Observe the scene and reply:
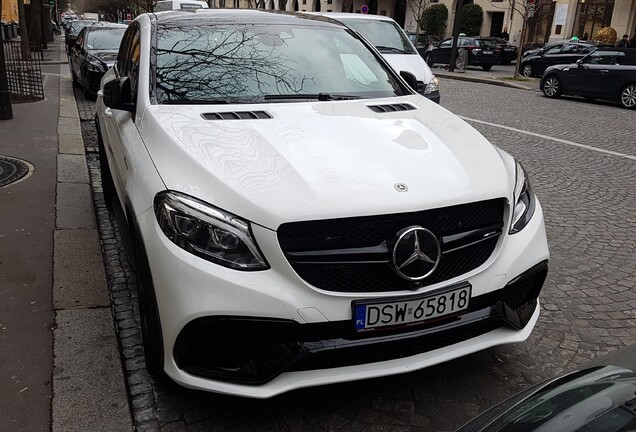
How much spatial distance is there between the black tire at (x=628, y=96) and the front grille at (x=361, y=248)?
13.8 m

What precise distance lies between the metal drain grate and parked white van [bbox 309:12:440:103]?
5.49 m

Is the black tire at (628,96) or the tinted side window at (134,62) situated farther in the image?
the black tire at (628,96)

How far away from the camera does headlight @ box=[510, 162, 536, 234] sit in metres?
2.82

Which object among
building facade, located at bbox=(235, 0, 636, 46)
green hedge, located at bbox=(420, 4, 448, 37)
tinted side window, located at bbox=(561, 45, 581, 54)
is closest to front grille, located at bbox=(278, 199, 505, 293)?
tinted side window, located at bbox=(561, 45, 581, 54)

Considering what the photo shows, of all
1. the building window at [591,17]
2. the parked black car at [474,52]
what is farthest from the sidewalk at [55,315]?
the building window at [591,17]

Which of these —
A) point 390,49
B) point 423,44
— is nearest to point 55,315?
point 390,49

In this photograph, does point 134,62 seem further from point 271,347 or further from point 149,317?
point 271,347

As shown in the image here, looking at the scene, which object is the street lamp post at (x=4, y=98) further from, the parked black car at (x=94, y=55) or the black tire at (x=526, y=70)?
the black tire at (x=526, y=70)

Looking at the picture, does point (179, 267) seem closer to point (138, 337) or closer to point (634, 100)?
point (138, 337)

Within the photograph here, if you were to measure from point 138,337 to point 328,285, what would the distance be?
1.54m

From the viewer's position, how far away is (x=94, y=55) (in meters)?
12.6

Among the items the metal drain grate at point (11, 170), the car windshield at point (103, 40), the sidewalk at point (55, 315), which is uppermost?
the car windshield at point (103, 40)

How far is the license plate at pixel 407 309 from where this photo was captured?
2379 millimetres

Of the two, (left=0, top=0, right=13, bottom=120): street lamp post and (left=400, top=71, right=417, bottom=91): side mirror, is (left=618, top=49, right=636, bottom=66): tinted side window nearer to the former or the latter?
(left=400, top=71, right=417, bottom=91): side mirror
